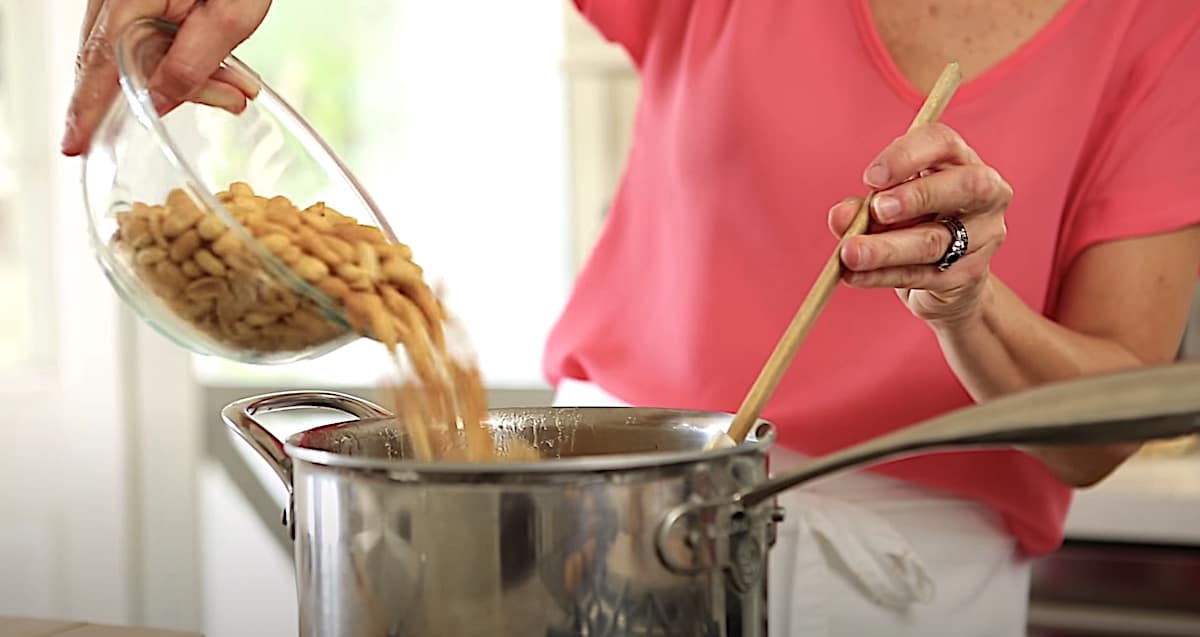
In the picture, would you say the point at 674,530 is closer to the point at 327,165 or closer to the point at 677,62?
the point at 327,165

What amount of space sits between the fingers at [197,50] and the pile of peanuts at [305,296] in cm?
8

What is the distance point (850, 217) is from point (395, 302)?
21 cm

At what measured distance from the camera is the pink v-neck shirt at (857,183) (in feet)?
2.59

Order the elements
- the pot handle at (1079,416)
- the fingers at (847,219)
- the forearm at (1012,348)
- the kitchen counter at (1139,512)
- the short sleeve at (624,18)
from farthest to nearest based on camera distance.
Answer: the kitchen counter at (1139,512) → the short sleeve at (624,18) → the forearm at (1012,348) → the fingers at (847,219) → the pot handle at (1079,416)

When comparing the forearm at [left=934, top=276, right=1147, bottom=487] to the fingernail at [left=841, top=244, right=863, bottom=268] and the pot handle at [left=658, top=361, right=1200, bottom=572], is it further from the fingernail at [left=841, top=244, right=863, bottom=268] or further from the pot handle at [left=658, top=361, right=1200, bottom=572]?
the pot handle at [left=658, top=361, right=1200, bottom=572]

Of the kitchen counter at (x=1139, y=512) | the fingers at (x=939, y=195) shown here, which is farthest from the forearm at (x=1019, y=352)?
the kitchen counter at (x=1139, y=512)

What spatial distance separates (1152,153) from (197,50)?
0.55 meters

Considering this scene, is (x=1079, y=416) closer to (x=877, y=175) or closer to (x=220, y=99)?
(x=877, y=175)

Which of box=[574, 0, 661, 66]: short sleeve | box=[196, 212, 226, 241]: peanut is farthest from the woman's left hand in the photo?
box=[574, 0, 661, 66]: short sleeve

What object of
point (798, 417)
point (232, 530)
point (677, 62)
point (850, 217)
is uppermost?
point (677, 62)

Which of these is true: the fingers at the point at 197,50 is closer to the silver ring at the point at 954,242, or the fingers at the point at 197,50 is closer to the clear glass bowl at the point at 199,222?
the clear glass bowl at the point at 199,222

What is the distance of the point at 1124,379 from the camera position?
38cm

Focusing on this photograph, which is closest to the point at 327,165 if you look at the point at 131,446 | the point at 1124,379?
the point at 1124,379

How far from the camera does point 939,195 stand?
0.59m
